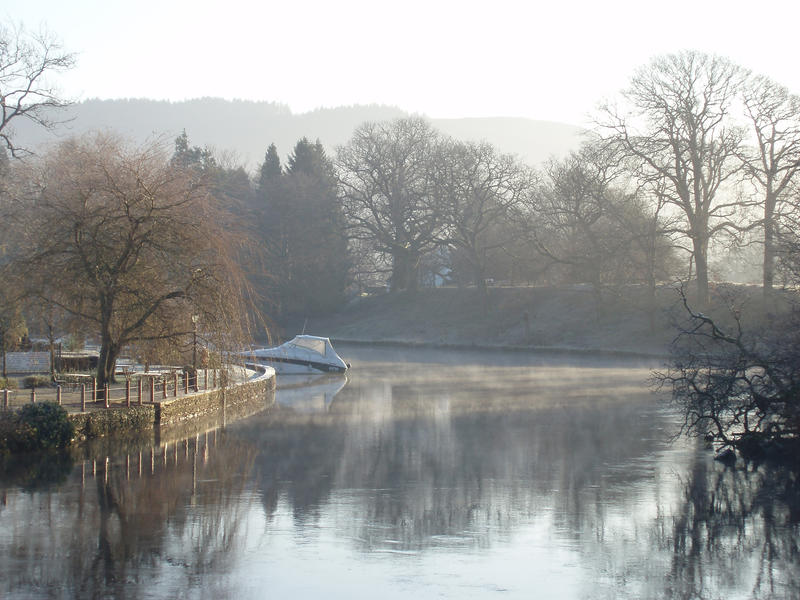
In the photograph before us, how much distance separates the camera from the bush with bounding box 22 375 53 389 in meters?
26.0

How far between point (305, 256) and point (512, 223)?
19.2m

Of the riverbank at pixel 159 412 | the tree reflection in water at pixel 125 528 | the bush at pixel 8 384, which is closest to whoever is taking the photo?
the tree reflection in water at pixel 125 528

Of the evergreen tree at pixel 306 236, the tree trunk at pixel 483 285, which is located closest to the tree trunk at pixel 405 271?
the evergreen tree at pixel 306 236

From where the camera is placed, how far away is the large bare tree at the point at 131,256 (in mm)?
22281

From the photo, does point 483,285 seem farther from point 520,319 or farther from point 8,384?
point 8,384

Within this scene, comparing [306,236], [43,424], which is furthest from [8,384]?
[306,236]

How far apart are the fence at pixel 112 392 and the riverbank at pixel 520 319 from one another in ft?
95.5

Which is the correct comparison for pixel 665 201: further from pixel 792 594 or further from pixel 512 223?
pixel 792 594

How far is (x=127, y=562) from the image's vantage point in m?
10.4

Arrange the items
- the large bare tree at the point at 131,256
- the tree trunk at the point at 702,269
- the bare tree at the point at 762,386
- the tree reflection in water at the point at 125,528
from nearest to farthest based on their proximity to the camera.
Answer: the tree reflection in water at the point at 125,528 → the bare tree at the point at 762,386 → the large bare tree at the point at 131,256 → the tree trunk at the point at 702,269

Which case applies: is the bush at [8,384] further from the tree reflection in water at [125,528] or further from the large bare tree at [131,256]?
the tree reflection in water at [125,528]

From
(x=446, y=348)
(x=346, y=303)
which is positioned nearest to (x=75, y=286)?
(x=446, y=348)

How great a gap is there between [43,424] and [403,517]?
8.83 metres

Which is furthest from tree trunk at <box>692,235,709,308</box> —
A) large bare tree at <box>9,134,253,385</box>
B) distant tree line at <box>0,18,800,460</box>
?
A: large bare tree at <box>9,134,253,385</box>
